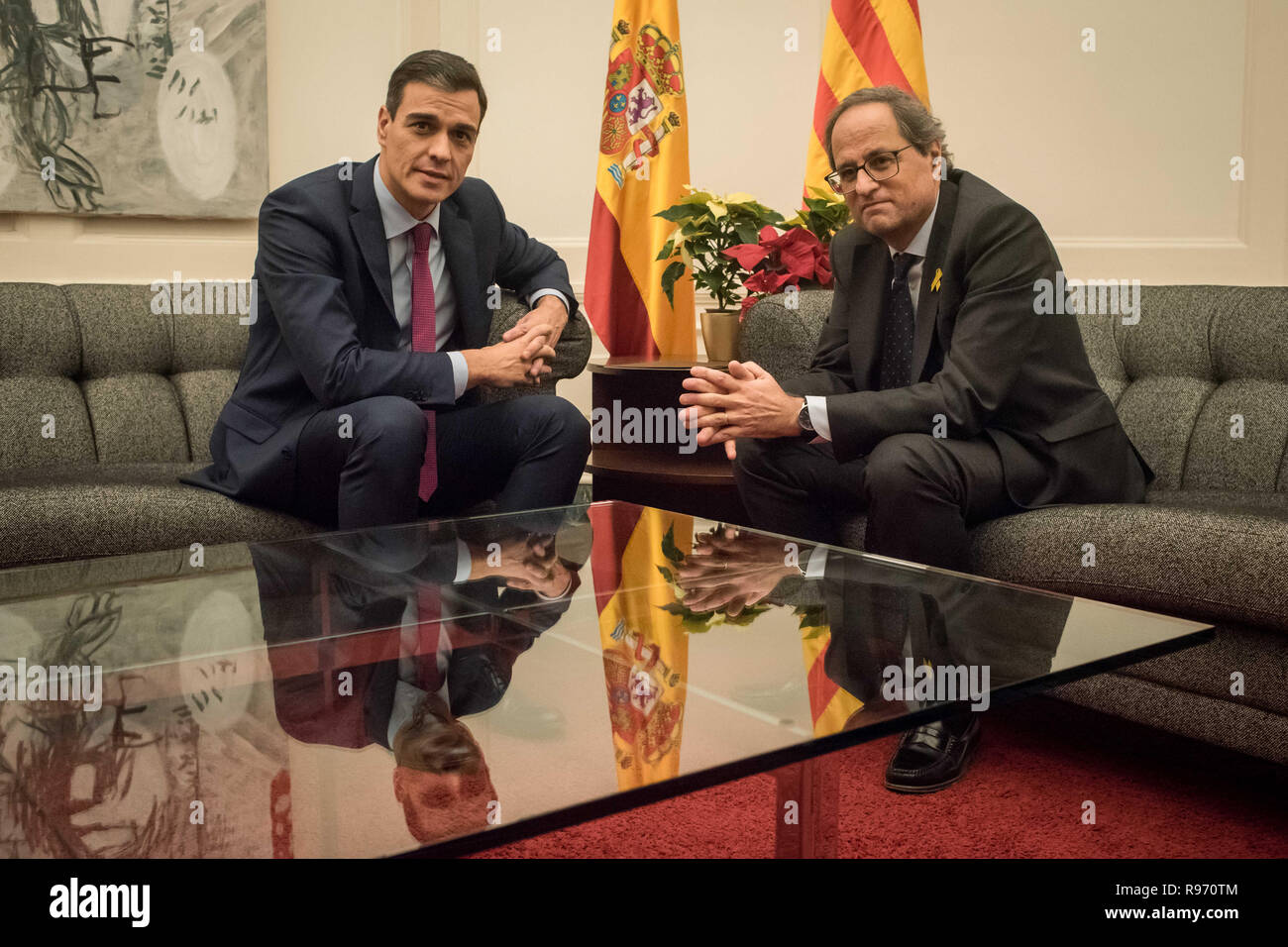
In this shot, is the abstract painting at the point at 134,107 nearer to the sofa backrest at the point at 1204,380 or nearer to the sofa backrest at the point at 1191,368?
the sofa backrest at the point at 1191,368

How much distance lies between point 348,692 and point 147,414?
169 centimetres

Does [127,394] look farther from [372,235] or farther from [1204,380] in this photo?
[1204,380]

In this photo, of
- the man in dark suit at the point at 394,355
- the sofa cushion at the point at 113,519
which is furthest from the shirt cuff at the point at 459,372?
the sofa cushion at the point at 113,519

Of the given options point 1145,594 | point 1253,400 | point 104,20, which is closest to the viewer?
point 1145,594

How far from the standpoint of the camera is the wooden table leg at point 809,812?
1.13m

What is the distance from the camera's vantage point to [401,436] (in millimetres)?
1986

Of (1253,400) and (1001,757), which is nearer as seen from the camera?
(1001,757)

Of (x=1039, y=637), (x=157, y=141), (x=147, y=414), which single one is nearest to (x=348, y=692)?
(x=1039, y=637)

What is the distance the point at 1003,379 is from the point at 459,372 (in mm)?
976

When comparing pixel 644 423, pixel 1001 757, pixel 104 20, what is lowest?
pixel 1001 757

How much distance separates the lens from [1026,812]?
5.32 feet

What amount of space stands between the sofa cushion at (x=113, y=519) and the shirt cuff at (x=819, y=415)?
936mm

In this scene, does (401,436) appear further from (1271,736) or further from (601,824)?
(1271,736)

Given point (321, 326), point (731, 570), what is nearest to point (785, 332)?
point (321, 326)
